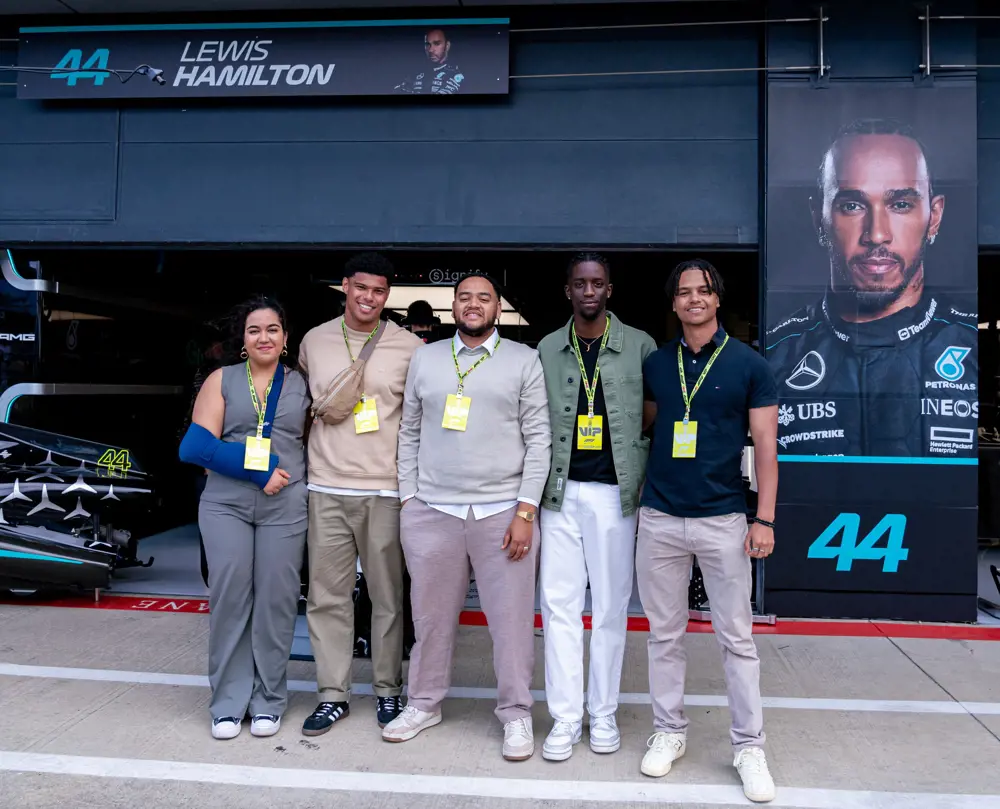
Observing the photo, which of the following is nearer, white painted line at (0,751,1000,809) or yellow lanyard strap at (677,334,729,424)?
white painted line at (0,751,1000,809)

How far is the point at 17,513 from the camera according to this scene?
18.5 ft

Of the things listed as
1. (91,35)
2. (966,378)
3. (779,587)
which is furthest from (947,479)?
(91,35)

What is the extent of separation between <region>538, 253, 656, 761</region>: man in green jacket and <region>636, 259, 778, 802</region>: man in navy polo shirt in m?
0.11

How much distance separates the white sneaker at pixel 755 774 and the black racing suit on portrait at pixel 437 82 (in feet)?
14.8

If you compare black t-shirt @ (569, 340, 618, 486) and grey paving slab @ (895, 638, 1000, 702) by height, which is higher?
black t-shirt @ (569, 340, 618, 486)

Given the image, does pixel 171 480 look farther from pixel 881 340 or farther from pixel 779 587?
pixel 881 340

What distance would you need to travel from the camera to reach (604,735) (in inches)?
143

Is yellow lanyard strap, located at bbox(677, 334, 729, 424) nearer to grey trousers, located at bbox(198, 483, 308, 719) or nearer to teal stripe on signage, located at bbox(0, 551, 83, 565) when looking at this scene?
grey trousers, located at bbox(198, 483, 308, 719)

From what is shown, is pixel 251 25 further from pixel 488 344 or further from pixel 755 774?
pixel 755 774

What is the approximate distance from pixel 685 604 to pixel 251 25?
16.4 feet

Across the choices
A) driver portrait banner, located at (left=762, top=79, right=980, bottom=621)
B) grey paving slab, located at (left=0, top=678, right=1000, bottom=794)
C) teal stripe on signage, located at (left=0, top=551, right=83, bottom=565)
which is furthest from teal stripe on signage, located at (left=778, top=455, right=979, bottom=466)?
teal stripe on signage, located at (left=0, top=551, right=83, bottom=565)

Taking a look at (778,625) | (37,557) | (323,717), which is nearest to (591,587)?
(323,717)

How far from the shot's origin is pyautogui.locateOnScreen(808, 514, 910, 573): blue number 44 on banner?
18.5ft

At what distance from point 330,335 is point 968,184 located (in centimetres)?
422
